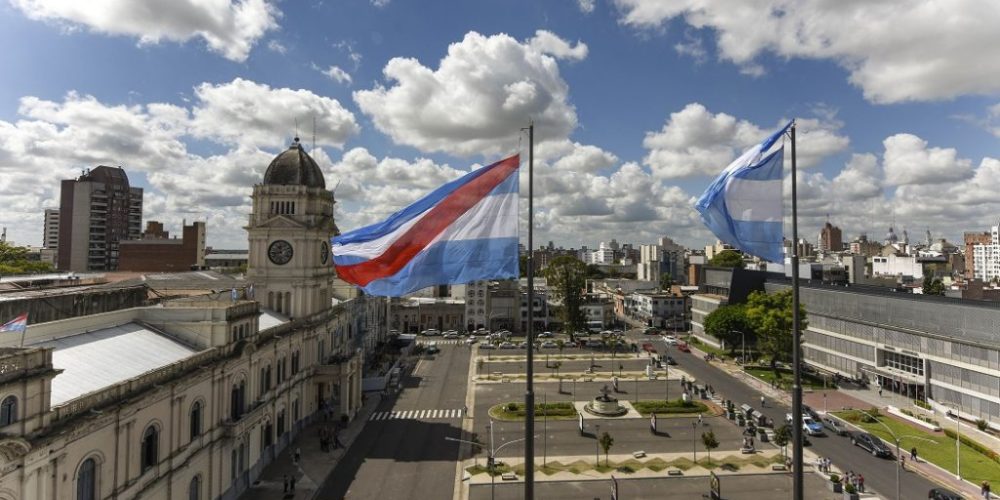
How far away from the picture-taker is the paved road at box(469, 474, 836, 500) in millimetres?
40406

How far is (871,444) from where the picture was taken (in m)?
50.6

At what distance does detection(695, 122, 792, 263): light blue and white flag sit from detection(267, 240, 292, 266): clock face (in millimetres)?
49673

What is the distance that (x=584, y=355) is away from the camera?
99500 mm

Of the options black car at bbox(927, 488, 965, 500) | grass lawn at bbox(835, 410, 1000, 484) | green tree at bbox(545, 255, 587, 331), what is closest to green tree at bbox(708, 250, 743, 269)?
green tree at bbox(545, 255, 587, 331)

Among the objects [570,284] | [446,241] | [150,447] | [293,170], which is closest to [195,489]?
[150,447]

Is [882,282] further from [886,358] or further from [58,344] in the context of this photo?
[58,344]

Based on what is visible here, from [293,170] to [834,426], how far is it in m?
64.3

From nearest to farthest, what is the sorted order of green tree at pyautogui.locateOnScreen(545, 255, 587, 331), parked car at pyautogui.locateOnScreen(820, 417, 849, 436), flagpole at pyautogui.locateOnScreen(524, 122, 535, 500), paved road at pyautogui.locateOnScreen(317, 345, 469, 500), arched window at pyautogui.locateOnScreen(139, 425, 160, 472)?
flagpole at pyautogui.locateOnScreen(524, 122, 535, 500) → arched window at pyautogui.locateOnScreen(139, 425, 160, 472) → paved road at pyautogui.locateOnScreen(317, 345, 469, 500) → parked car at pyautogui.locateOnScreen(820, 417, 849, 436) → green tree at pyautogui.locateOnScreen(545, 255, 587, 331)

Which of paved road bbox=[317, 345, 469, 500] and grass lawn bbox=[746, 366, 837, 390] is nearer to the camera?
paved road bbox=[317, 345, 469, 500]

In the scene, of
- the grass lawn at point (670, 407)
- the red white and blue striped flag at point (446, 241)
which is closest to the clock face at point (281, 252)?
the red white and blue striped flag at point (446, 241)

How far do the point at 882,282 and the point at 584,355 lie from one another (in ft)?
315

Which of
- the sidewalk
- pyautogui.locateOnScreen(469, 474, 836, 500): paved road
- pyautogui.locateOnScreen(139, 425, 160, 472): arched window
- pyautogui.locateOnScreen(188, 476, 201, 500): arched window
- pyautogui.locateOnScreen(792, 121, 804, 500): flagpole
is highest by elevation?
pyautogui.locateOnScreen(792, 121, 804, 500): flagpole

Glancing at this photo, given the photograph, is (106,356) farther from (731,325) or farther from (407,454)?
(731,325)

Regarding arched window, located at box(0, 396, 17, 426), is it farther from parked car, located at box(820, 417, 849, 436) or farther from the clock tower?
parked car, located at box(820, 417, 849, 436)
